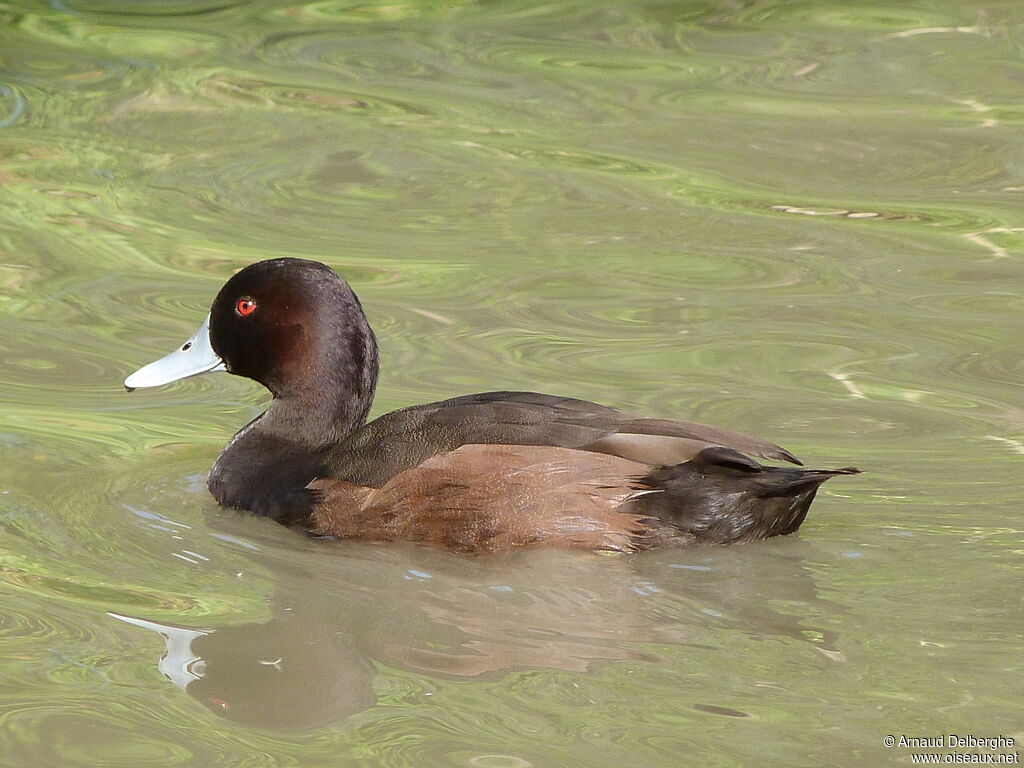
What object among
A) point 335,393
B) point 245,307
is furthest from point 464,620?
point 245,307

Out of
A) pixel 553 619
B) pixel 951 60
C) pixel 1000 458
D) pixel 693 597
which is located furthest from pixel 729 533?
pixel 951 60

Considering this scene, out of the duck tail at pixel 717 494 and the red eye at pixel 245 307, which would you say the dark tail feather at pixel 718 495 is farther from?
the red eye at pixel 245 307

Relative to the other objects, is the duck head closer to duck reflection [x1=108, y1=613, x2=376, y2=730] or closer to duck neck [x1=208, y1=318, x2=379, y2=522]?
duck neck [x1=208, y1=318, x2=379, y2=522]

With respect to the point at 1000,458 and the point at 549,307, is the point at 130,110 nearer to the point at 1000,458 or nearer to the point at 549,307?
the point at 549,307

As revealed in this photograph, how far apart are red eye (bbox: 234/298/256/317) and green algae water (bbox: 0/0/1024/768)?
2.16ft

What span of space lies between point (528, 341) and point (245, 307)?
1955mm

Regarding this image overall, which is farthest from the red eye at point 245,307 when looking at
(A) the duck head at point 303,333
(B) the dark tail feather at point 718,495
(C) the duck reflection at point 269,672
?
(B) the dark tail feather at point 718,495

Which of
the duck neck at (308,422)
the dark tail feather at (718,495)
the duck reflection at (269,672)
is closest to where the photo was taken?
the duck reflection at (269,672)

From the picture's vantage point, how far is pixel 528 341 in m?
7.67

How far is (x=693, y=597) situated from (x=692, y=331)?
9.60 ft

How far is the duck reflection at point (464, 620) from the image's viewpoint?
4465mm

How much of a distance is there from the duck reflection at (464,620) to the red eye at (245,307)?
103cm

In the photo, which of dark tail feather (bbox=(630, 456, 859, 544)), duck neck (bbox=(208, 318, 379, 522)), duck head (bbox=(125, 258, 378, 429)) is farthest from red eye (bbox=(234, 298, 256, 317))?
dark tail feather (bbox=(630, 456, 859, 544))

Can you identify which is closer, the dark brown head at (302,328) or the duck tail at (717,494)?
the duck tail at (717,494)
